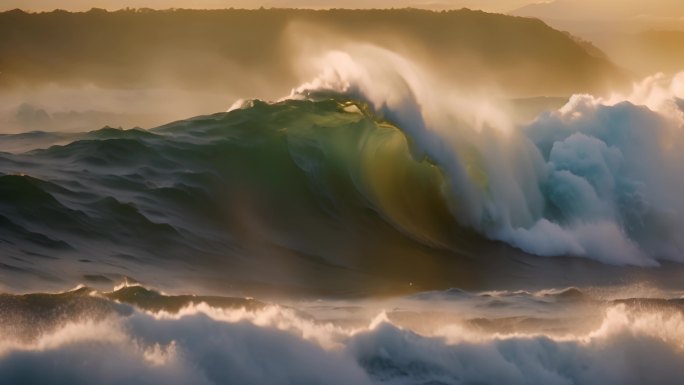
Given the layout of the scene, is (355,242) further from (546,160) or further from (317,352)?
(317,352)

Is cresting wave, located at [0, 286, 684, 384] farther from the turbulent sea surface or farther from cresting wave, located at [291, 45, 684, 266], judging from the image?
cresting wave, located at [291, 45, 684, 266]

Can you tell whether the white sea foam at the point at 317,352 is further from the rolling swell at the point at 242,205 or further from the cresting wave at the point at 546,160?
the cresting wave at the point at 546,160

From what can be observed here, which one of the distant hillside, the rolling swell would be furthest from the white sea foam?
the distant hillside

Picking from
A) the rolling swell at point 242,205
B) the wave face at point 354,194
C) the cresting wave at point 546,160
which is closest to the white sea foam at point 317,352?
the wave face at point 354,194

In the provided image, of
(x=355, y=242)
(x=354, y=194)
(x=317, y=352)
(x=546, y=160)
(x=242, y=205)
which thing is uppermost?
(x=546, y=160)

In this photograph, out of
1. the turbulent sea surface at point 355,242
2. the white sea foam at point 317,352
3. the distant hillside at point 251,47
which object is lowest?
the white sea foam at point 317,352

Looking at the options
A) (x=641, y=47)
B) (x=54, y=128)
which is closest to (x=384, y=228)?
(x=54, y=128)

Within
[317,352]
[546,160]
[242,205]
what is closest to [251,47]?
[546,160]

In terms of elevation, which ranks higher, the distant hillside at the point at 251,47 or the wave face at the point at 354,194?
the distant hillside at the point at 251,47
